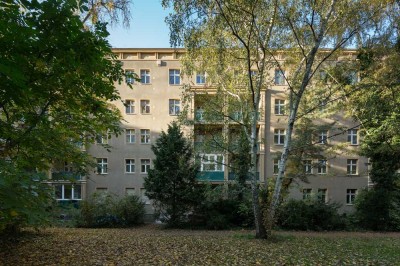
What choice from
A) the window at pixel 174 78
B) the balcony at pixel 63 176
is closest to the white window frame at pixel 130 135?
the window at pixel 174 78

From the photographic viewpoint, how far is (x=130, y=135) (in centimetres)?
3731

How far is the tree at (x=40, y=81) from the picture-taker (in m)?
5.54

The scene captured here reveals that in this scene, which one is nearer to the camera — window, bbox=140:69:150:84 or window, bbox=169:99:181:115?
window, bbox=169:99:181:115

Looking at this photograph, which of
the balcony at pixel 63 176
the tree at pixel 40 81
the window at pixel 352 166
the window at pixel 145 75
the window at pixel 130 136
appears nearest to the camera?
the tree at pixel 40 81

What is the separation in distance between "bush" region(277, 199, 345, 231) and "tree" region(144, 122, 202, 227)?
6.05m

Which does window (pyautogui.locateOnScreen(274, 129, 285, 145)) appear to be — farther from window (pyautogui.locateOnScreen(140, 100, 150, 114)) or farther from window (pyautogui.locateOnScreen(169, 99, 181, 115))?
window (pyautogui.locateOnScreen(140, 100, 150, 114))

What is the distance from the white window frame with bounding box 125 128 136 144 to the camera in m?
37.3

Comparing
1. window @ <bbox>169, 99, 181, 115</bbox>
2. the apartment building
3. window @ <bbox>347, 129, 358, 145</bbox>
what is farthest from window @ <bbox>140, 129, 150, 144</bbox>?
window @ <bbox>347, 129, 358, 145</bbox>

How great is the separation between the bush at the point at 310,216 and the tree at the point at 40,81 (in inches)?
741

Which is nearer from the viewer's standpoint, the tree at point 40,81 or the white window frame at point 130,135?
the tree at point 40,81

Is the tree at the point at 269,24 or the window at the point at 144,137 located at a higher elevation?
the tree at the point at 269,24

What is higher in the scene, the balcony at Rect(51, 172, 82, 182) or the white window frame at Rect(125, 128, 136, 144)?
the white window frame at Rect(125, 128, 136, 144)

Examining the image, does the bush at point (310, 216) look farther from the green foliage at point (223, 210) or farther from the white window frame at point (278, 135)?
the white window frame at point (278, 135)

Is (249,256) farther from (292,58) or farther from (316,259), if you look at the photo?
(292,58)
